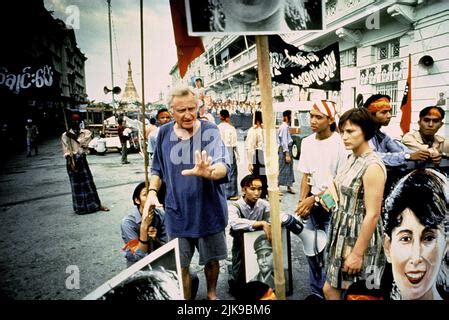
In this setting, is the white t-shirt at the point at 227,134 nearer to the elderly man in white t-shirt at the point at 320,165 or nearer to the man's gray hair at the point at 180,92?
the elderly man in white t-shirt at the point at 320,165

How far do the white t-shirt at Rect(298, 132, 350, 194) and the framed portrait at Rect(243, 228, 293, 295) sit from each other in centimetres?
56

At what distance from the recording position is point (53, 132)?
28.8m

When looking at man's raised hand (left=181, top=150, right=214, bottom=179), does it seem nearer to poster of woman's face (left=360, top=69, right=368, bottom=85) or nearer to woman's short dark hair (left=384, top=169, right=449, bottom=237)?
woman's short dark hair (left=384, top=169, right=449, bottom=237)

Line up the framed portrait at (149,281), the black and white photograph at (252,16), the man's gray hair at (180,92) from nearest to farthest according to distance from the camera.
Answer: the framed portrait at (149,281) < the black and white photograph at (252,16) < the man's gray hair at (180,92)

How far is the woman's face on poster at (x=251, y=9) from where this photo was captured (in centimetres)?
161

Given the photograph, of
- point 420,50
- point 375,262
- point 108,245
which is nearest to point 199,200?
point 375,262

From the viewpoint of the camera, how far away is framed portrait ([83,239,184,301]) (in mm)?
1478

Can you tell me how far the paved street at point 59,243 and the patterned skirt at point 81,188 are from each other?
8.0 inches

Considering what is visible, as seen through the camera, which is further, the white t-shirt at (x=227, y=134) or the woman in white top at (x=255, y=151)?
the white t-shirt at (x=227, y=134)

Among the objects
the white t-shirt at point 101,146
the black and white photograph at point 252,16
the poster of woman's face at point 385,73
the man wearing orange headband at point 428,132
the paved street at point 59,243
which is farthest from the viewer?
the white t-shirt at point 101,146

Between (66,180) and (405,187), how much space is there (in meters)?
9.48
